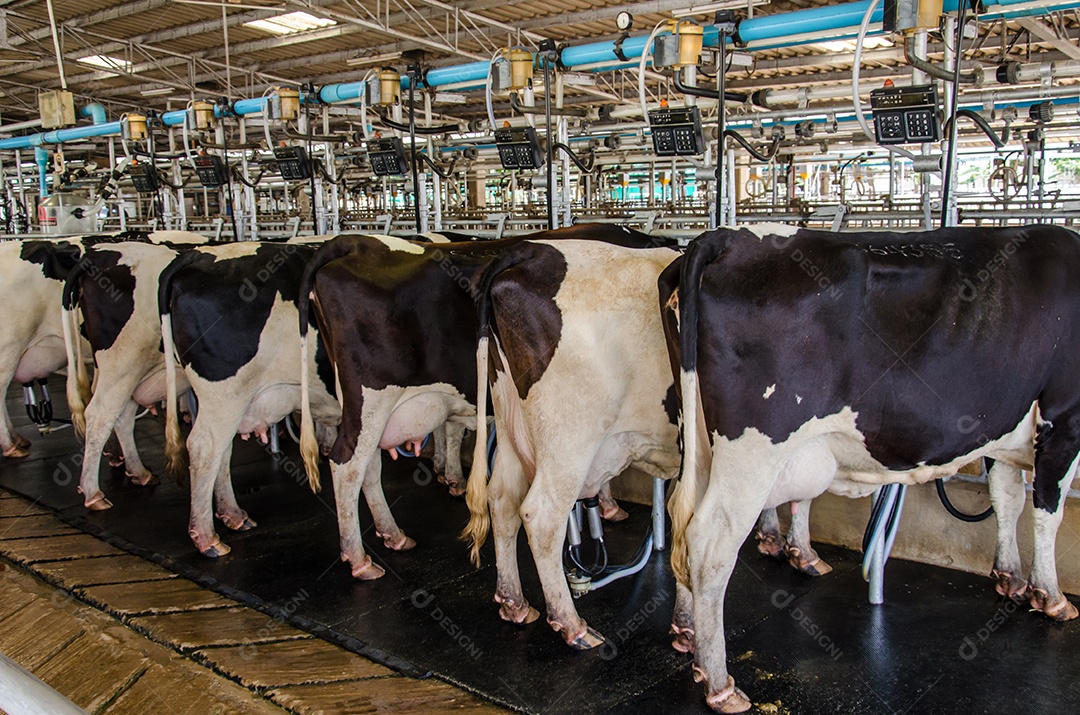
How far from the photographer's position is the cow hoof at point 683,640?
3.46 m

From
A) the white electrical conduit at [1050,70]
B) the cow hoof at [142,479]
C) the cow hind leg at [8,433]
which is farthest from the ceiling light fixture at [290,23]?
the white electrical conduit at [1050,70]

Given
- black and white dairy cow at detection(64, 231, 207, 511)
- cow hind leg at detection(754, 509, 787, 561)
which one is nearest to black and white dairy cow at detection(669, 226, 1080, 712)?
cow hind leg at detection(754, 509, 787, 561)

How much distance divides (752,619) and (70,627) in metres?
2.90

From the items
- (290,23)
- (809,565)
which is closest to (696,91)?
(809,565)

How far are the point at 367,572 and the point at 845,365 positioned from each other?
8.27 ft

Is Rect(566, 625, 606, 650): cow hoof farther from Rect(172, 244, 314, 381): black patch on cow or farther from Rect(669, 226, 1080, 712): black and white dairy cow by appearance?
Rect(172, 244, 314, 381): black patch on cow

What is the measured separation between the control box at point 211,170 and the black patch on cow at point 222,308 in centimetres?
476

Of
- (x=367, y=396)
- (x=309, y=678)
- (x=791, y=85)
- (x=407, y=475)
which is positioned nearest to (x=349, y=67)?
(x=791, y=85)

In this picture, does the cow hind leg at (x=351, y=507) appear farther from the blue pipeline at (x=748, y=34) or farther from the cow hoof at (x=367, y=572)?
the blue pipeline at (x=748, y=34)

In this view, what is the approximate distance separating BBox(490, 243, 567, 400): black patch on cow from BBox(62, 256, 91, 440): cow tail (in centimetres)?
339

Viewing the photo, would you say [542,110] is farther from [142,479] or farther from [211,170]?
[211,170]

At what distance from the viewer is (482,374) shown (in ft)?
11.9

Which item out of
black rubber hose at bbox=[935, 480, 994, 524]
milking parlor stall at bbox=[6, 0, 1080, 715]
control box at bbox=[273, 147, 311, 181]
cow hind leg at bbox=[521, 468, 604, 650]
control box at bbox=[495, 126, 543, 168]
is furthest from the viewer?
control box at bbox=[273, 147, 311, 181]

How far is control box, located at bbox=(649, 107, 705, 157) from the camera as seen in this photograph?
538 cm
